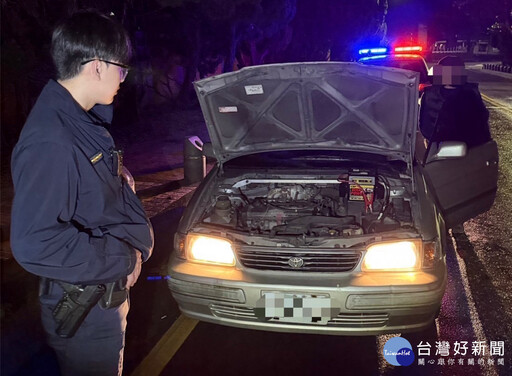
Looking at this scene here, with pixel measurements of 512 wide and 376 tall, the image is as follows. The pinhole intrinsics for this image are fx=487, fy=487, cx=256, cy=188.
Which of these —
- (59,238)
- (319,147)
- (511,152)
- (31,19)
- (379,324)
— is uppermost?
Result: (31,19)

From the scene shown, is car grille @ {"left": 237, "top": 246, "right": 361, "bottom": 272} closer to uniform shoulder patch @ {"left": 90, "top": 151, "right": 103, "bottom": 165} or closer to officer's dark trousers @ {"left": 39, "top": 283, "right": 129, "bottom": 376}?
officer's dark trousers @ {"left": 39, "top": 283, "right": 129, "bottom": 376}

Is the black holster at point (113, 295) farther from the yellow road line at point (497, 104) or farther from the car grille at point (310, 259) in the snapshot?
the yellow road line at point (497, 104)

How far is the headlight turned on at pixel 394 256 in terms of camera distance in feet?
10.6

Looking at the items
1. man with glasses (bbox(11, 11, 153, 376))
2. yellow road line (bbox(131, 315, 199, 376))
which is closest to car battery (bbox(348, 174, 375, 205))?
yellow road line (bbox(131, 315, 199, 376))

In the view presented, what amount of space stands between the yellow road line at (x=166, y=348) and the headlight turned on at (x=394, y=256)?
5.00 ft

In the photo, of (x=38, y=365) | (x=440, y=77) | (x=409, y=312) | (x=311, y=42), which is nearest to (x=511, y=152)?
(x=440, y=77)

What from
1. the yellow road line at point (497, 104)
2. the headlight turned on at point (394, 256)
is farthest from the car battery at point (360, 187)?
the yellow road line at point (497, 104)

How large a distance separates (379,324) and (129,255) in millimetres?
1815

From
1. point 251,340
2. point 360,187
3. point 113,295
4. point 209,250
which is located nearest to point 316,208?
point 360,187

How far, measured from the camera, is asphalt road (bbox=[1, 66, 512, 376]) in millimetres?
3332

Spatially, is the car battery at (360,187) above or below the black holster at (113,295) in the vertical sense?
below

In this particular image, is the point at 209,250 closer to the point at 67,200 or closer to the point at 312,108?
the point at 312,108

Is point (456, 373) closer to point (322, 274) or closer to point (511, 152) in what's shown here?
point (322, 274)

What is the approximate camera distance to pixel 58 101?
6.31 ft
